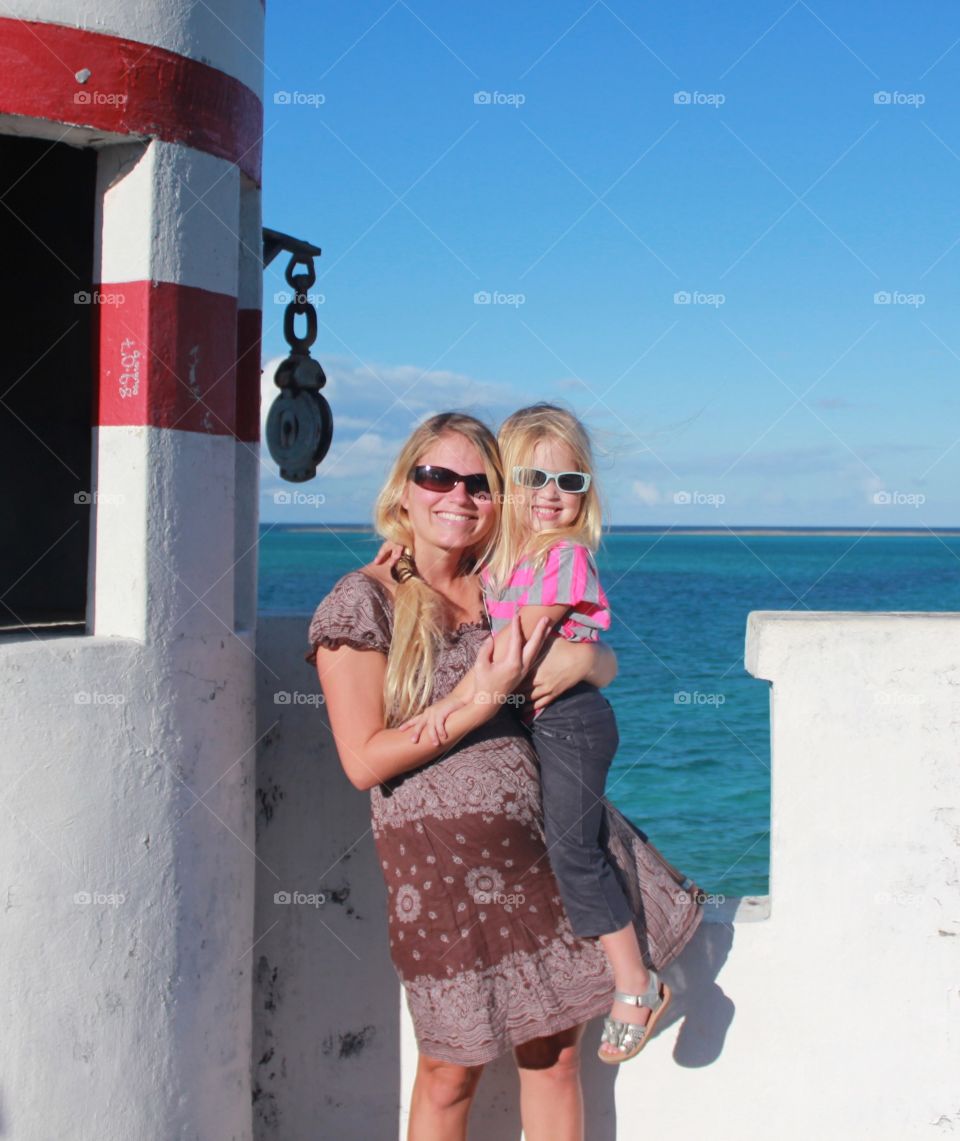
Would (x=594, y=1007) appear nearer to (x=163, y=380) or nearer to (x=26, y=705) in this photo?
(x=26, y=705)

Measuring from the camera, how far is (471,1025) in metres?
2.62

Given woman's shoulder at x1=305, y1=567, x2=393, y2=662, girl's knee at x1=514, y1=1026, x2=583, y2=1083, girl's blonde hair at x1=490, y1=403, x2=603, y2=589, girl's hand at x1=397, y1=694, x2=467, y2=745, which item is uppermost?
girl's blonde hair at x1=490, y1=403, x2=603, y2=589

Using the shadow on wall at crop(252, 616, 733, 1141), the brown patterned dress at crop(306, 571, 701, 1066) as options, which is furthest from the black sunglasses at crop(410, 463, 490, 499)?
the shadow on wall at crop(252, 616, 733, 1141)

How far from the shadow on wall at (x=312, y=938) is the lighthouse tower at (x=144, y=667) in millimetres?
177

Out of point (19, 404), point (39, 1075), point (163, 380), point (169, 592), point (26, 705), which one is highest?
point (19, 404)

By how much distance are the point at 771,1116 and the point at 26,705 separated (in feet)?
6.66

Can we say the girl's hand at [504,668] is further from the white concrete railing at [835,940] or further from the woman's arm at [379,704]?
the white concrete railing at [835,940]

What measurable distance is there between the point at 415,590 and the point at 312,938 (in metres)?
1.20

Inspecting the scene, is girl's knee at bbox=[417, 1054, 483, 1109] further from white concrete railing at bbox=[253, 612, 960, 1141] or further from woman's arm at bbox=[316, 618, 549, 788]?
woman's arm at bbox=[316, 618, 549, 788]

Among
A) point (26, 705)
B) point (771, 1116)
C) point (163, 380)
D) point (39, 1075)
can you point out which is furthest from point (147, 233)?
point (771, 1116)

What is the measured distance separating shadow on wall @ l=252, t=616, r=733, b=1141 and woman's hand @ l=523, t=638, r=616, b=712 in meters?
0.80

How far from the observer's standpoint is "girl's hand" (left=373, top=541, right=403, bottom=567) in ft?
9.21

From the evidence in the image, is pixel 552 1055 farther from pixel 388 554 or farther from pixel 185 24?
pixel 185 24

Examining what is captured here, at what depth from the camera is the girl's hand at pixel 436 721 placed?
8.35ft
